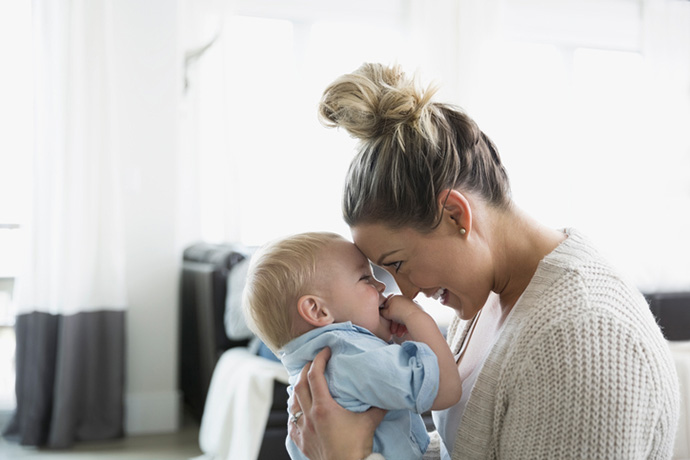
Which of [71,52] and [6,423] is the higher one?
[71,52]

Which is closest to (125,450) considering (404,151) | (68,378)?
(68,378)

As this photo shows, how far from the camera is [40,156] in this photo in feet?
13.0

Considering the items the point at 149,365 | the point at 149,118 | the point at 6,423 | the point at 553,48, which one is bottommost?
the point at 6,423

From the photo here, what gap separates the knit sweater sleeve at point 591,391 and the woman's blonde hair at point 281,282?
484 mm

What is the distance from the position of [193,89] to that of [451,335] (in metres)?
3.60

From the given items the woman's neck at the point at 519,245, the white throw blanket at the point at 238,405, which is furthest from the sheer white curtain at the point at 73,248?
the woman's neck at the point at 519,245

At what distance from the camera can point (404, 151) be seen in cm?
125

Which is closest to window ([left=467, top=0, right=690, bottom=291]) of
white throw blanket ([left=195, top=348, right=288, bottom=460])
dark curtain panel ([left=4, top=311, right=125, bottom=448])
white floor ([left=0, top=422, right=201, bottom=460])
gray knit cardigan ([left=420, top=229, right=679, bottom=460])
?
white throw blanket ([left=195, top=348, right=288, bottom=460])

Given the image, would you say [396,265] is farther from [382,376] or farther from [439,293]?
[382,376]

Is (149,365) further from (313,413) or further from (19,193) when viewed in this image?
Result: (313,413)

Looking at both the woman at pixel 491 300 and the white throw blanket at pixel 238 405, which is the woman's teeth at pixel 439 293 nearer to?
the woman at pixel 491 300

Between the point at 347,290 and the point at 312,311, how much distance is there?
0.08 meters

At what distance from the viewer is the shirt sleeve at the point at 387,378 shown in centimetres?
125

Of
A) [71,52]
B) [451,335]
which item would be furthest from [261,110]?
[451,335]
